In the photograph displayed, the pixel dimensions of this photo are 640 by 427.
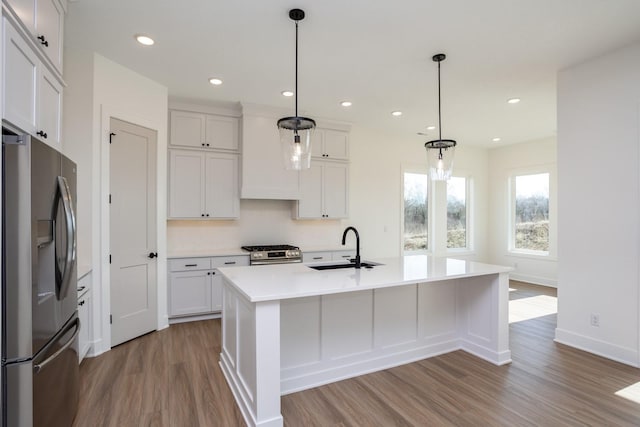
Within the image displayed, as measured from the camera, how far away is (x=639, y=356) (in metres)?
2.82

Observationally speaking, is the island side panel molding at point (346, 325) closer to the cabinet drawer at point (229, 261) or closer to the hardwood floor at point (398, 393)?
the hardwood floor at point (398, 393)

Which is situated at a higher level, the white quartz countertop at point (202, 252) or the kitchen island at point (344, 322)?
the white quartz countertop at point (202, 252)

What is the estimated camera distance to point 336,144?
5.06m

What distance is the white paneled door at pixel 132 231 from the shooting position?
3227 millimetres

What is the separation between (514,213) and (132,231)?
263 inches

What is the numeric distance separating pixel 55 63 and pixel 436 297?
3313 mm

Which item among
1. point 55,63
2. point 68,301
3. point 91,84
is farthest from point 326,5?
point 68,301

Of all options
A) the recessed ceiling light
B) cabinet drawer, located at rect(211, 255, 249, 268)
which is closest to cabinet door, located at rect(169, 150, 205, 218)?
cabinet drawer, located at rect(211, 255, 249, 268)

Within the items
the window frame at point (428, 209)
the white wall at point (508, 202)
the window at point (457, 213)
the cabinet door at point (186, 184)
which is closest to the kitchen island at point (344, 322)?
the cabinet door at point (186, 184)

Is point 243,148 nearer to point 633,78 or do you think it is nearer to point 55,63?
point 55,63

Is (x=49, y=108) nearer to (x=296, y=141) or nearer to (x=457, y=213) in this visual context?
(x=296, y=141)

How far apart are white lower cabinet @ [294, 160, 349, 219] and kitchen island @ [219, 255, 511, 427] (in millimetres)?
1885

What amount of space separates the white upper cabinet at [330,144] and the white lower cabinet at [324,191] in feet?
0.35

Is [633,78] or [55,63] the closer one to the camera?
[55,63]
